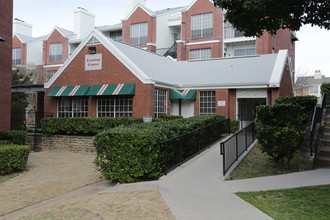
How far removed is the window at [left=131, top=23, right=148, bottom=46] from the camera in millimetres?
37844

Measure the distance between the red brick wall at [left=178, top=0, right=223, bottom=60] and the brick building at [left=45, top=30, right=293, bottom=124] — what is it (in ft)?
35.8

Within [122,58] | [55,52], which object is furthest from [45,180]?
[55,52]

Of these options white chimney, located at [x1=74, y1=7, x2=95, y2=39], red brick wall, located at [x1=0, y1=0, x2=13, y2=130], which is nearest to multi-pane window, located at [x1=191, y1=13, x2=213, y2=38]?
white chimney, located at [x1=74, y1=7, x2=95, y2=39]

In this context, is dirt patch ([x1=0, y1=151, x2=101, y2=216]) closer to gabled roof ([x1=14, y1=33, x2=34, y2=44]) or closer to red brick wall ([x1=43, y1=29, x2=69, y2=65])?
red brick wall ([x1=43, y1=29, x2=69, y2=65])

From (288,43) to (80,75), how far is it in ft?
93.5

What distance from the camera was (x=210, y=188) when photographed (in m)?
7.14

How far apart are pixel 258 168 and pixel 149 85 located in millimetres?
9983

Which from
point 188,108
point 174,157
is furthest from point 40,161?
point 188,108

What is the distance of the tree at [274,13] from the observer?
7746 mm

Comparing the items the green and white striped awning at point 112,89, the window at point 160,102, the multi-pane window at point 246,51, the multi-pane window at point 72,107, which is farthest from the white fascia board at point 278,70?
the multi-pane window at point 72,107

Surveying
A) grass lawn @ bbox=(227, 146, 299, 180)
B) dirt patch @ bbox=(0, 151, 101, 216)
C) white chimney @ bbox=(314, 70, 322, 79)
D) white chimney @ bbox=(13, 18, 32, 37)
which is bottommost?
dirt patch @ bbox=(0, 151, 101, 216)

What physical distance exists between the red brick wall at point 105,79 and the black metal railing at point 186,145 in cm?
509

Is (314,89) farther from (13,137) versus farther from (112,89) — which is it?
(13,137)

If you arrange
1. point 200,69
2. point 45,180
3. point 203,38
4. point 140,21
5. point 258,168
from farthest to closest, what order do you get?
point 140,21 < point 203,38 < point 200,69 < point 45,180 < point 258,168
